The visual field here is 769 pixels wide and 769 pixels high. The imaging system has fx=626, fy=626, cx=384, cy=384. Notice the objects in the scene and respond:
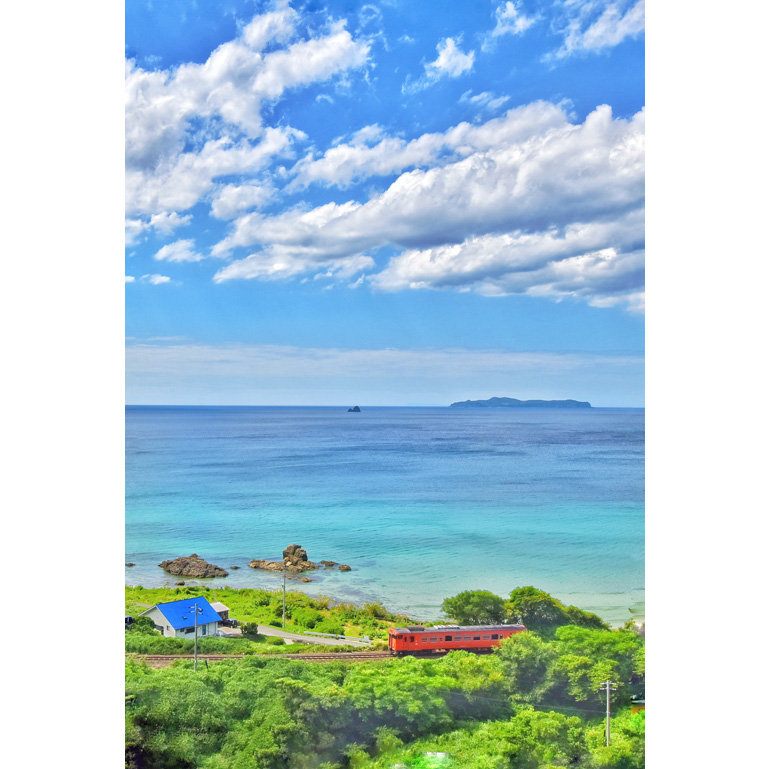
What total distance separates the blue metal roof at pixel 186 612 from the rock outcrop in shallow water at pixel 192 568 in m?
0.10

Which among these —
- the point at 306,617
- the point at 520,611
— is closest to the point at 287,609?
the point at 306,617

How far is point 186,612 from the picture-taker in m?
2.64

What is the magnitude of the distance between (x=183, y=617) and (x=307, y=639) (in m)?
0.53

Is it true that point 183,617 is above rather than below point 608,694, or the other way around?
above

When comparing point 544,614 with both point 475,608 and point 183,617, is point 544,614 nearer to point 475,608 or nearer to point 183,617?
point 475,608

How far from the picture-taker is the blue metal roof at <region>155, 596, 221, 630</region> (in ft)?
8.59

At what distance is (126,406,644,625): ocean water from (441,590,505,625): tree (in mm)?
42

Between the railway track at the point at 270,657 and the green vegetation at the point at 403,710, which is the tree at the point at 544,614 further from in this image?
the railway track at the point at 270,657

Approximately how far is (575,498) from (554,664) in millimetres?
699

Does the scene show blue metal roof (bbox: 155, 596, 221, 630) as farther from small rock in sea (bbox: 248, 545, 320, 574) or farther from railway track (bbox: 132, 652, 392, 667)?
small rock in sea (bbox: 248, 545, 320, 574)

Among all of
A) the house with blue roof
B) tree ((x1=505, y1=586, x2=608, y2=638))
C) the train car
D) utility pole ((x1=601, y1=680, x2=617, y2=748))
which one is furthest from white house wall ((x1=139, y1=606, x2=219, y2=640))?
utility pole ((x1=601, y1=680, x2=617, y2=748))

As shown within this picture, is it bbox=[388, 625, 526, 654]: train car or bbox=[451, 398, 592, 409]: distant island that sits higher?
bbox=[451, 398, 592, 409]: distant island
